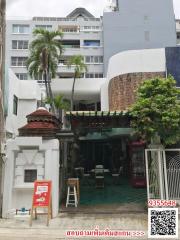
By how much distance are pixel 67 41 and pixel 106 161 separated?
2527 centimetres

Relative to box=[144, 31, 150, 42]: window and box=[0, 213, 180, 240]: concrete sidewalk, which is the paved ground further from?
box=[144, 31, 150, 42]: window

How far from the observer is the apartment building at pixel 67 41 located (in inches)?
1601

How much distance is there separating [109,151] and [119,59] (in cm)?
896

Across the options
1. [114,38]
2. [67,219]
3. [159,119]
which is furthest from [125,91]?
[114,38]

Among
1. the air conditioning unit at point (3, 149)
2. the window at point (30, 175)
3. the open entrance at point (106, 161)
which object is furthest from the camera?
the open entrance at point (106, 161)

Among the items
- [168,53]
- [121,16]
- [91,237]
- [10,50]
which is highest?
[121,16]

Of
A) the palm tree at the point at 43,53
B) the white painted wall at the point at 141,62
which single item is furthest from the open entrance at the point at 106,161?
the palm tree at the point at 43,53

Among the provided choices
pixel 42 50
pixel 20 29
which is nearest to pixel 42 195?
pixel 42 50

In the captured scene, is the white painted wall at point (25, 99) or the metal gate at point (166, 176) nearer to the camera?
the metal gate at point (166, 176)

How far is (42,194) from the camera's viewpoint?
8922 millimetres

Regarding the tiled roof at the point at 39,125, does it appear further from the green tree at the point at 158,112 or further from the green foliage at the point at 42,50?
the green foliage at the point at 42,50

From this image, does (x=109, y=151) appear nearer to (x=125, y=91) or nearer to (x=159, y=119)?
(x=125, y=91)

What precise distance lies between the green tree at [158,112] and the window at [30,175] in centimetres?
411

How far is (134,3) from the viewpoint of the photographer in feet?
133
